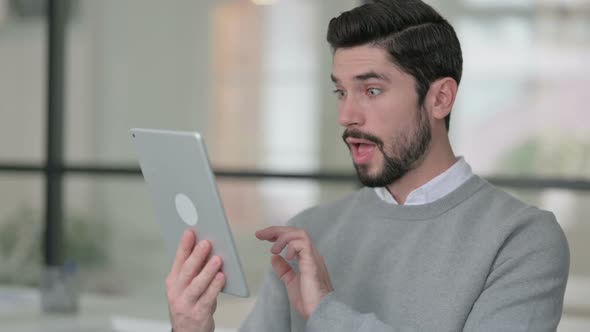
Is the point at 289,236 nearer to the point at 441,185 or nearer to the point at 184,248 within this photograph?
the point at 184,248

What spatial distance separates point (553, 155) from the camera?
3426 mm

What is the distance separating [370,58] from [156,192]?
0.45 meters

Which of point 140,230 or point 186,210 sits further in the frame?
point 140,230

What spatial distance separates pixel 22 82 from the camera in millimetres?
4395

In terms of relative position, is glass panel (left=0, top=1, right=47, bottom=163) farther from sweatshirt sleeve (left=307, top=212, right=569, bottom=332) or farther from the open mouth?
sweatshirt sleeve (left=307, top=212, right=569, bottom=332)

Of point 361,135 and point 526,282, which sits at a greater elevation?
point 361,135

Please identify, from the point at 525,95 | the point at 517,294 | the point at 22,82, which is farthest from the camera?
the point at 22,82

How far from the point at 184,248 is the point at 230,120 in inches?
89.3

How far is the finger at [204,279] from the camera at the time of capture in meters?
1.73

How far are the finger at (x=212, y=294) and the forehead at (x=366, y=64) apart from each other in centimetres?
→ 42

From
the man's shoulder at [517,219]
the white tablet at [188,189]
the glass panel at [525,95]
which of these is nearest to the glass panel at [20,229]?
the glass panel at [525,95]

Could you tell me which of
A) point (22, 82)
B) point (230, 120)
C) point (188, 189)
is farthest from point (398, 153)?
point (22, 82)

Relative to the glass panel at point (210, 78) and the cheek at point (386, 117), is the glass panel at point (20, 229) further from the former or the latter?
the cheek at point (386, 117)

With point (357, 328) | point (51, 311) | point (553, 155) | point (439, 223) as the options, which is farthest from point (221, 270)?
point (553, 155)
